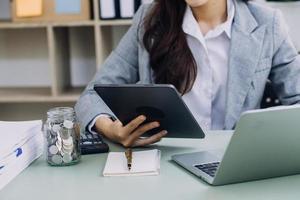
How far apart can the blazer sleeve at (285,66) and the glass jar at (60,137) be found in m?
0.74

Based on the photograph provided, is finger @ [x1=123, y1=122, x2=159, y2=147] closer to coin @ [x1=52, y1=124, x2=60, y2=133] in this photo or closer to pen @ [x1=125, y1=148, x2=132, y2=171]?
pen @ [x1=125, y1=148, x2=132, y2=171]

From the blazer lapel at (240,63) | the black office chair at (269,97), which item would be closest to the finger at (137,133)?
the blazer lapel at (240,63)

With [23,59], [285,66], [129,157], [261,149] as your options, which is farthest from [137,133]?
[23,59]

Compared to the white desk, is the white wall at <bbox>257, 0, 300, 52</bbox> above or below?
above

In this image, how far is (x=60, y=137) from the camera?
112 centimetres

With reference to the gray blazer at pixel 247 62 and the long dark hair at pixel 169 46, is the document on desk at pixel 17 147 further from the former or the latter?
the long dark hair at pixel 169 46

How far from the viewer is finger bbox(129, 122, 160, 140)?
4.06ft

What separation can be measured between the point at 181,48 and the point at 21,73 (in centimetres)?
155

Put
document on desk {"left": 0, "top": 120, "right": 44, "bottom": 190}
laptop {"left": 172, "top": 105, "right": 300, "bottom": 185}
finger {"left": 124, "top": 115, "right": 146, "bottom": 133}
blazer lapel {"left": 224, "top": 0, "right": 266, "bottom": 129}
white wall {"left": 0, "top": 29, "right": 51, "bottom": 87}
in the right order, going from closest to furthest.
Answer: laptop {"left": 172, "top": 105, "right": 300, "bottom": 185}
document on desk {"left": 0, "top": 120, "right": 44, "bottom": 190}
finger {"left": 124, "top": 115, "right": 146, "bottom": 133}
blazer lapel {"left": 224, "top": 0, "right": 266, "bottom": 129}
white wall {"left": 0, "top": 29, "right": 51, "bottom": 87}

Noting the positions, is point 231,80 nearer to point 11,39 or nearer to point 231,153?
point 231,153

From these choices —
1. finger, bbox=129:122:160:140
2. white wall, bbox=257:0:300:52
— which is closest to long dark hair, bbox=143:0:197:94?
finger, bbox=129:122:160:140

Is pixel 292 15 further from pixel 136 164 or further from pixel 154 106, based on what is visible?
pixel 136 164

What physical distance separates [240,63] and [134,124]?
0.48 meters

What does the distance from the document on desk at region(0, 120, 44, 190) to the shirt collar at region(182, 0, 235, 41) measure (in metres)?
0.60
